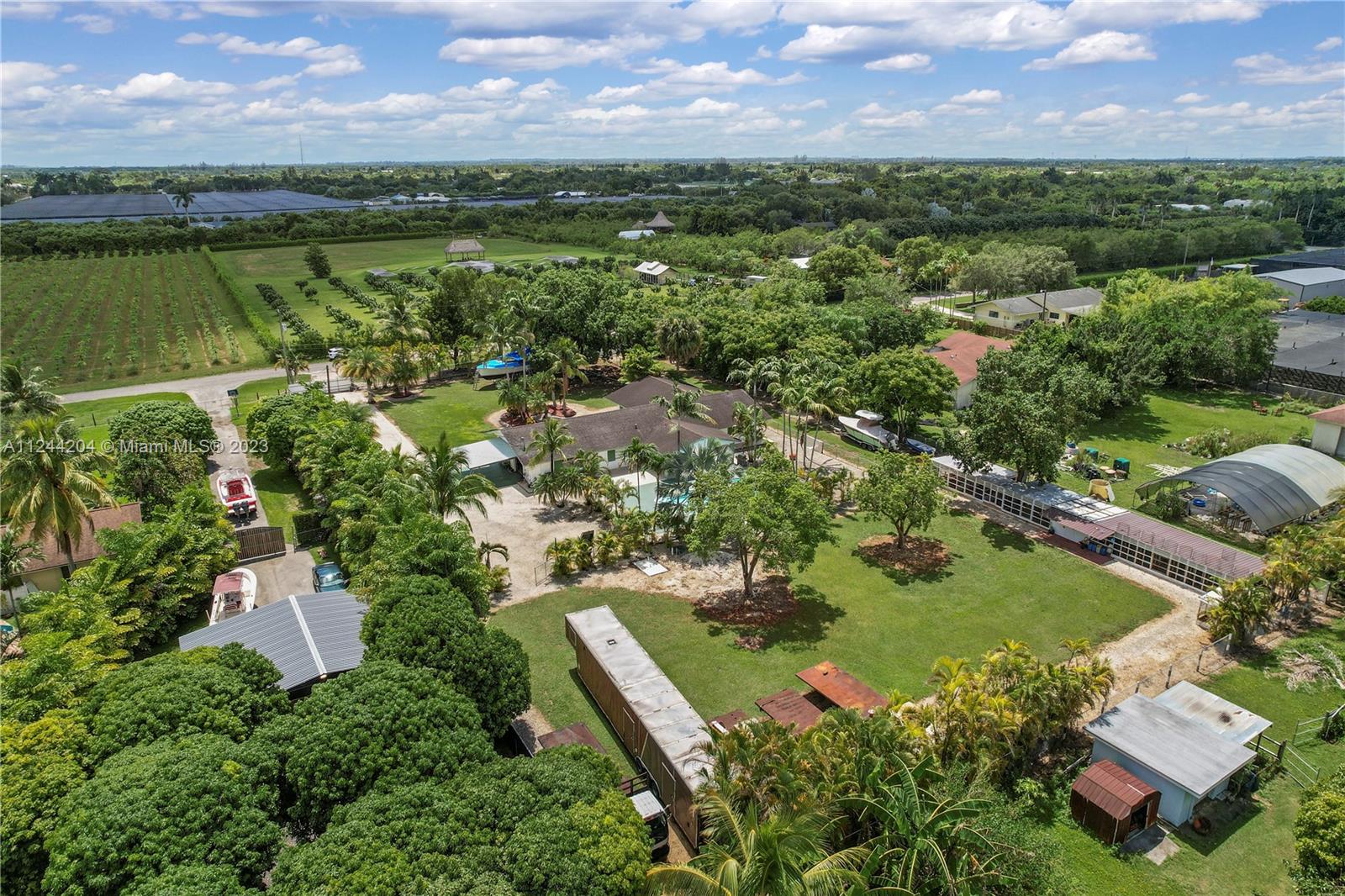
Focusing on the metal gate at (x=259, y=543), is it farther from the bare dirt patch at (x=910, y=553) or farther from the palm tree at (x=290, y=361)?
the palm tree at (x=290, y=361)

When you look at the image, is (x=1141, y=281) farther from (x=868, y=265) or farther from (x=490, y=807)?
(x=490, y=807)

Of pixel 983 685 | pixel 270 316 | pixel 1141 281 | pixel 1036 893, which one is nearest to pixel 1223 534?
pixel 983 685

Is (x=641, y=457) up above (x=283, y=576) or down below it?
above

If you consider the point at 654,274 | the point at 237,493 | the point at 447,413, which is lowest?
the point at 237,493

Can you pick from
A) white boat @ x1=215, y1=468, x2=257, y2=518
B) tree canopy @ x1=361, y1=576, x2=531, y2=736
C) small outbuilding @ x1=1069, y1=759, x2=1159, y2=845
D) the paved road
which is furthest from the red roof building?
the paved road

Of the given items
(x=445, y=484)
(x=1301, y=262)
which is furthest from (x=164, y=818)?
(x=1301, y=262)

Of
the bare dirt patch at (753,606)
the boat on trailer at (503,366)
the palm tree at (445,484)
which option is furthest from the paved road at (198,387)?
the bare dirt patch at (753,606)

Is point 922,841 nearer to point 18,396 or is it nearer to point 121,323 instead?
point 18,396
